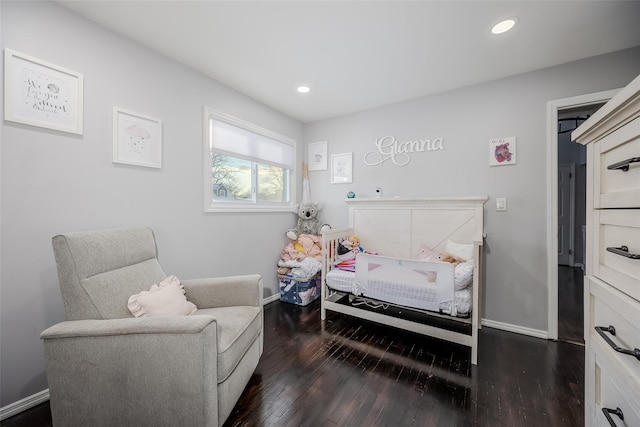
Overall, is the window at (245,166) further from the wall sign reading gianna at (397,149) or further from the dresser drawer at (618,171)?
the dresser drawer at (618,171)

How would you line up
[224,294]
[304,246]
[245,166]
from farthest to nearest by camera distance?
[304,246] < [245,166] < [224,294]

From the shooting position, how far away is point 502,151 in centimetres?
234

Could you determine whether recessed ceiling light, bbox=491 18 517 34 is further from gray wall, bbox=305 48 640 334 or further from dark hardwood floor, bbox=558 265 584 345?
dark hardwood floor, bbox=558 265 584 345

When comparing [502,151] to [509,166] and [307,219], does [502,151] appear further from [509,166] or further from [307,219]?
[307,219]

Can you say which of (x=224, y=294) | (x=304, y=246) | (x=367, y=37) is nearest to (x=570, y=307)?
(x=304, y=246)

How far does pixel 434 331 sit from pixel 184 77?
117 inches

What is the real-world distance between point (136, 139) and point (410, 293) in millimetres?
2380

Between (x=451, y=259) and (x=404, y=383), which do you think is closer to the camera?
(x=404, y=383)

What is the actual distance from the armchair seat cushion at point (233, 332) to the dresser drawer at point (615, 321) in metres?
1.42

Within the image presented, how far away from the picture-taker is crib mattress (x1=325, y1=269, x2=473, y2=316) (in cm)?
180

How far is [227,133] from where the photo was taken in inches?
101

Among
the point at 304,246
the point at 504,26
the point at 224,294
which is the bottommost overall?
the point at 224,294

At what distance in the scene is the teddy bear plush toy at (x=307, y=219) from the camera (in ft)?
10.8

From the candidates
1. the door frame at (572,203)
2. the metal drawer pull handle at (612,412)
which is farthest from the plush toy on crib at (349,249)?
the door frame at (572,203)
